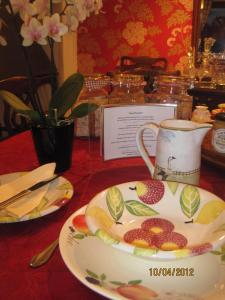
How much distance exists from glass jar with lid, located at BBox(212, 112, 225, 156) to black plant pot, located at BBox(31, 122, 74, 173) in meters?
0.36

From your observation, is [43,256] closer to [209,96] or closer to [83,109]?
Answer: [83,109]

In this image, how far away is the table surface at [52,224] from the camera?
0.47 m

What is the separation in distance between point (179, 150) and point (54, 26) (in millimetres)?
384

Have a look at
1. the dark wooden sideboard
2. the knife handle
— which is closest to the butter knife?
the knife handle

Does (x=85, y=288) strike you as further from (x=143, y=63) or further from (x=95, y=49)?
(x=95, y=49)

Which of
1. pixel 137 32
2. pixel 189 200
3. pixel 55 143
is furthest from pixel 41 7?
pixel 137 32

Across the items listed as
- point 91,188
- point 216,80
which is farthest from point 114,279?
point 216,80

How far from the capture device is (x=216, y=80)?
2.62m

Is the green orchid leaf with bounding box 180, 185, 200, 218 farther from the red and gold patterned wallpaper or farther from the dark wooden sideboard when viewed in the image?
the red and gold patterned wallpaper

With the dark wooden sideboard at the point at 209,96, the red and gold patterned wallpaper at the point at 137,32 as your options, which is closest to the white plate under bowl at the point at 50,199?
the dark wooden sideboard at the point at 209,96

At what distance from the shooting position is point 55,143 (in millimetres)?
856

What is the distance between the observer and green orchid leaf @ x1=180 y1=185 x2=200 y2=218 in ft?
1.87

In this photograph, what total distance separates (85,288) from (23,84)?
4.32 feet
